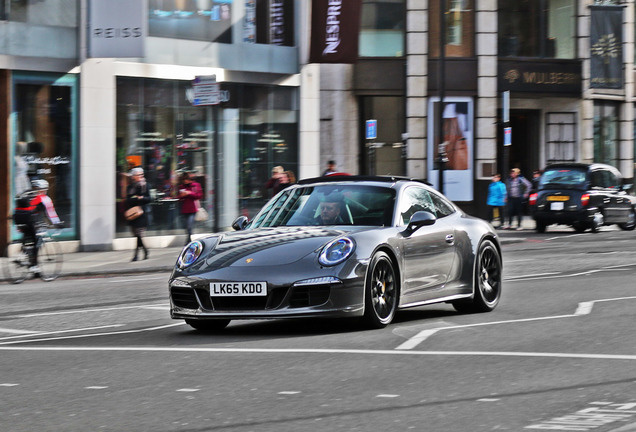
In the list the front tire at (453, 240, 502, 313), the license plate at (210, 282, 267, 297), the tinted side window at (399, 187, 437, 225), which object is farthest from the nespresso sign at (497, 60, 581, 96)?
the license plate at (210, 282, 267, 297)

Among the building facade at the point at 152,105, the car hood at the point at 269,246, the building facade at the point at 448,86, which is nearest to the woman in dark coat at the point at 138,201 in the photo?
the building facade at the point at 152,105

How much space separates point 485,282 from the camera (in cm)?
1280

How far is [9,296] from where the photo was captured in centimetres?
1662

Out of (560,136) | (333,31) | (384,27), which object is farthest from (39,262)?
(560,136)

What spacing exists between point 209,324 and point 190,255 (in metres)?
0.74

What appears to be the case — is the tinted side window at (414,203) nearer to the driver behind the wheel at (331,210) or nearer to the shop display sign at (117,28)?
the driver behind the wheel at (331,210)

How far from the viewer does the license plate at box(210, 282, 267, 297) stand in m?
10.5

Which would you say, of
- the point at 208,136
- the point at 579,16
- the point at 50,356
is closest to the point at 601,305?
the point at 50,356

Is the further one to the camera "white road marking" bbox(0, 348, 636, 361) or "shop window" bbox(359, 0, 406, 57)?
"shop window" bbox(359, 0, 406, 57)

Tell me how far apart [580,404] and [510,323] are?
14.5ft

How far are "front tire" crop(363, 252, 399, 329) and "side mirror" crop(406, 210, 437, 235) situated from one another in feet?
1.51

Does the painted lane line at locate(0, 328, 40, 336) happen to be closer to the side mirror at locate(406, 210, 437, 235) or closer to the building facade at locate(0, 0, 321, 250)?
the side mirror at locate(406, 210, 437, 235)

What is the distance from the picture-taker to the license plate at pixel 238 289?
412 inches

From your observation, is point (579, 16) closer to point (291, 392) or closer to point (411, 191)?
point (411, 191)
